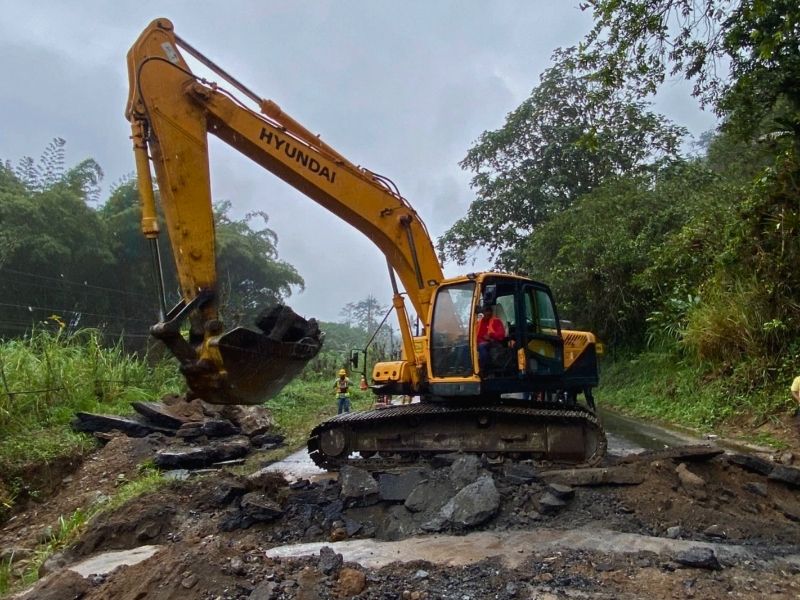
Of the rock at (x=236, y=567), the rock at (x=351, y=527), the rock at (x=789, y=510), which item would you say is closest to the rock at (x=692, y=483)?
the rock at (x=789, y=510)

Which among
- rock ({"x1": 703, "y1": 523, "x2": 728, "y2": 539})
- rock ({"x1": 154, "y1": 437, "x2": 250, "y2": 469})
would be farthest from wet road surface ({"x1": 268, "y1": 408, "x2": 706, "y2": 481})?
rock ({"x1": 703, "y1": 523, "x2": 728, "y2": 539})

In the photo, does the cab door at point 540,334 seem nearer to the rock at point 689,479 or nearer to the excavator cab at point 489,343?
the excavator cab at point 489,343

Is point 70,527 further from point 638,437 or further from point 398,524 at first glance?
point 638,437

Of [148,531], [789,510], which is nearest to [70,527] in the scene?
[148,531]

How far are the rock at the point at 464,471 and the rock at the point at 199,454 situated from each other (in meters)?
4.06

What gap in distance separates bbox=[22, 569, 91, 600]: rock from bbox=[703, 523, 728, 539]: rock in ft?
14.5

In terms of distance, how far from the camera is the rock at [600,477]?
5.86 m

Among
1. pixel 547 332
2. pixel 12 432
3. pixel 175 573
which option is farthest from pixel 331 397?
pixel 175 573

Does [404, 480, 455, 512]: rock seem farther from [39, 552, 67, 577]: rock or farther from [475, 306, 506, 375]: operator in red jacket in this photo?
[39, 552, 67, 577]: rock

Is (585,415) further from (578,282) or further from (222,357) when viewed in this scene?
Answer: (578,282)

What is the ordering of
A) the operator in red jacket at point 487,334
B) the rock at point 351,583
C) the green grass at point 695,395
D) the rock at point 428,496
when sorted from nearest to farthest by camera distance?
the rock at point 351,583 < the rock at point 428,496 < the operator in red jacket at point 487,334 < the green grass at point 695,395

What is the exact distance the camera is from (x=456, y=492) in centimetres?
571

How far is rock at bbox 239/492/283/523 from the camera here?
5.62 meters

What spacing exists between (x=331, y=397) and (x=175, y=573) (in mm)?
14394
